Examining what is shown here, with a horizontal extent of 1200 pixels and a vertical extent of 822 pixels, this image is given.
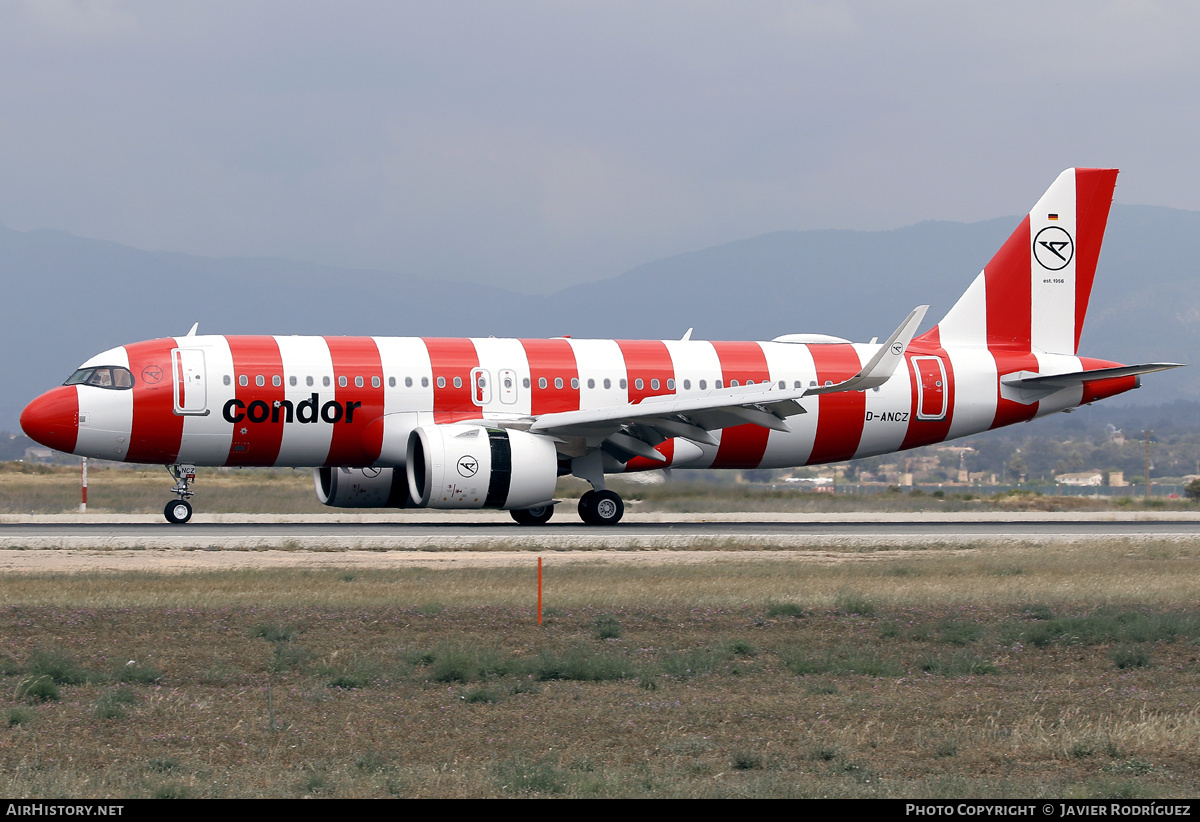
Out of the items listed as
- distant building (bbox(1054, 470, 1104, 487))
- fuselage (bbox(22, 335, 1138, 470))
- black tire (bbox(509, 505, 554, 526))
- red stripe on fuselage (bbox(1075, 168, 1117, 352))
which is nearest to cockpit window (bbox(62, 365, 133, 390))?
fuselage (bbox(22, 335, 1138, 470))

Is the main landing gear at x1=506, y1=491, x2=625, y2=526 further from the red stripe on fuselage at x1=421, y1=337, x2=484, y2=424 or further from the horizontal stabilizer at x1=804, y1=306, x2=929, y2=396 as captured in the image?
the horizontal stabilizer at x1=804, y1=306, x2=929, y2=396

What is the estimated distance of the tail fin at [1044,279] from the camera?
118 ft

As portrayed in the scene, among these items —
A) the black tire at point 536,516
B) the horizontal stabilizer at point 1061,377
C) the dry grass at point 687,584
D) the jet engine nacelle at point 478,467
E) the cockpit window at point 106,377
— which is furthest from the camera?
the horizontal stabilizer at point 1061,377

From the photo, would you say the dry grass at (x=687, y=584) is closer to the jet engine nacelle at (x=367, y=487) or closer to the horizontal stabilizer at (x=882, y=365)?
the horizontal stabilizer at (x=882, y=365)

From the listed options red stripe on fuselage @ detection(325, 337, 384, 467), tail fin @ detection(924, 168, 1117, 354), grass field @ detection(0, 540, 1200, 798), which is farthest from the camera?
tail fin @ detection(924, 168, 1117, 354)

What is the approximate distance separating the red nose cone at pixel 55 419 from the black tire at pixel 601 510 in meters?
11.0

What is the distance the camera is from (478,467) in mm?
28500

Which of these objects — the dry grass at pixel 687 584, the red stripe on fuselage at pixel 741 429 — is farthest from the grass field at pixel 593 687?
the red stripe on fuselage at pixel 741 429

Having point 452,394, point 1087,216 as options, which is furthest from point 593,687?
point 1087,216

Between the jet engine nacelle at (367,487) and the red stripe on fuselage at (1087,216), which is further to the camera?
the red stripe on fuselage at (1087,216)

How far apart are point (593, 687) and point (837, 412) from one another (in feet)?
72.5

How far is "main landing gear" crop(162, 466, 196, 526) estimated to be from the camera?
30.5 m

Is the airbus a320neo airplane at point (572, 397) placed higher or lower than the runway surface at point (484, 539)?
higher
